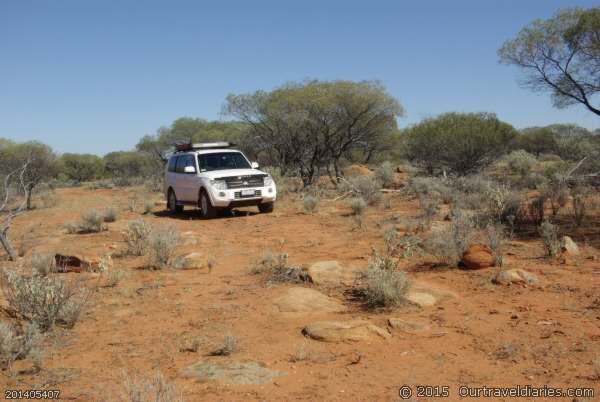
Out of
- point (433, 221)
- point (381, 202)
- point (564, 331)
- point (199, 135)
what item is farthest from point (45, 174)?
point (564, 331)

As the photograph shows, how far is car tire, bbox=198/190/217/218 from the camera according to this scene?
14.2 metres

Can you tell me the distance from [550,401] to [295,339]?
7.34 ft

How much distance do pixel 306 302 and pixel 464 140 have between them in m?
17.9

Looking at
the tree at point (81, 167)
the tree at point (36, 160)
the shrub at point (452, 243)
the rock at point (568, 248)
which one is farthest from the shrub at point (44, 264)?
the tree at point (81, 167)

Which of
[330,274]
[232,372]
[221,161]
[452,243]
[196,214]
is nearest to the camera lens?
[232,372]

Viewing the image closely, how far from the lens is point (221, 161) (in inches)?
583

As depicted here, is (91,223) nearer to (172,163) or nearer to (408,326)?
(172,163)

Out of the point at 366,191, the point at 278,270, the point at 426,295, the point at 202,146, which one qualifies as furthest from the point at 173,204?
the point at 426,295

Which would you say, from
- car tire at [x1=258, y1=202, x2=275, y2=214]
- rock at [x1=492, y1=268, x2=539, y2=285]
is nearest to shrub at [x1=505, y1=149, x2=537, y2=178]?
car tire at [x1=258, y1=202, x2=275, y2=214]

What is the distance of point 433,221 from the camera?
444 inches

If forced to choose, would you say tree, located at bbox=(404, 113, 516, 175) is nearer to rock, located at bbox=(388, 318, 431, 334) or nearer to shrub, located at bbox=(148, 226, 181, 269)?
shrub, located at bbox=(148, 226, 181, 269)

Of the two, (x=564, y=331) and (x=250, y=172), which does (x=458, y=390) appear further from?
(x=250, y=172)

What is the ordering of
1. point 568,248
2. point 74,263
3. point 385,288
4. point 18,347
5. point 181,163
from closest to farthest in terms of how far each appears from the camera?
point 18,347 → point 385,288 → point 568,248 → point 74,263 → point 181,163

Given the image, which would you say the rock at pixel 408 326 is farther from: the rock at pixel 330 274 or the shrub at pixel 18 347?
the shrub at pixel 18 347
